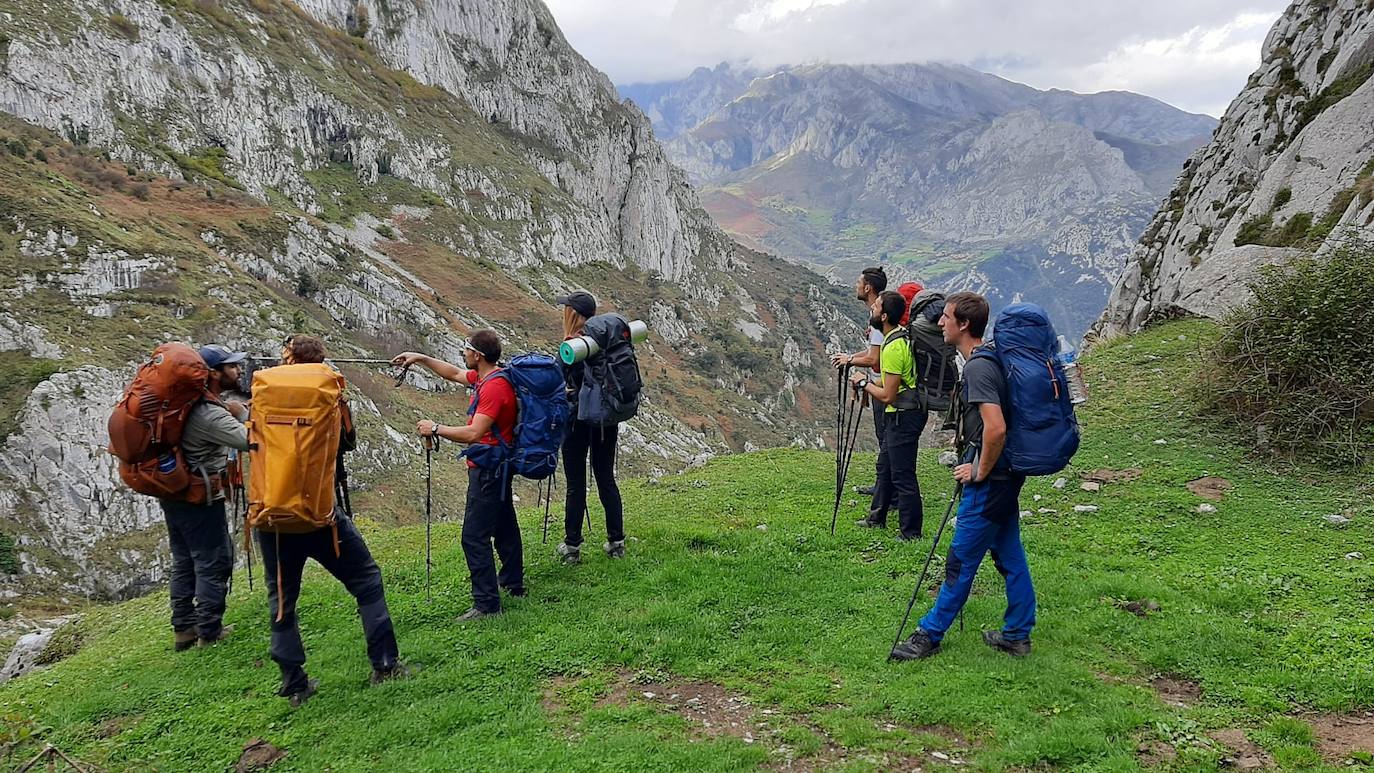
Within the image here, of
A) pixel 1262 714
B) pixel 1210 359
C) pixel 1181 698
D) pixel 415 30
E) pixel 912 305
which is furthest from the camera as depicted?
pixel 415 30

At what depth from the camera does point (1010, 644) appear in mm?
6285

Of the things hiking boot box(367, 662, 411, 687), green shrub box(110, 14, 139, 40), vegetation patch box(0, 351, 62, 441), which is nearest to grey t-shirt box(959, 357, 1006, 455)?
hiking boot box(367, 662, 411, 687)

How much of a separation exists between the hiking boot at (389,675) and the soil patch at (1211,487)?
36.1 feet

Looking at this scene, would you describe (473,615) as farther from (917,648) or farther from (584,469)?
(917,648)

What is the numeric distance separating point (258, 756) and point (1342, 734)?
841 centimetres

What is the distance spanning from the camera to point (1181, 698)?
5.59 meters

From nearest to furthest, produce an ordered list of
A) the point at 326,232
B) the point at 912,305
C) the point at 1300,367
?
the point at 912,305 → the point at 1300,367 → the point at 326,232

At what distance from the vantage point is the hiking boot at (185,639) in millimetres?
7672

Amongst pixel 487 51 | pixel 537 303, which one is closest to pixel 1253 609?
pixel 537 303

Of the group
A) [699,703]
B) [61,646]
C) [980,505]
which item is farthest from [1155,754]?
[61,646]

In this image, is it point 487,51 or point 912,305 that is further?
point 487,51

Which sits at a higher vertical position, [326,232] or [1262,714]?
[326,232]

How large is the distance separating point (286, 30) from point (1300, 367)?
92.9 m

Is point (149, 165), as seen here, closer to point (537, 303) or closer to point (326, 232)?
point (326, 232)
